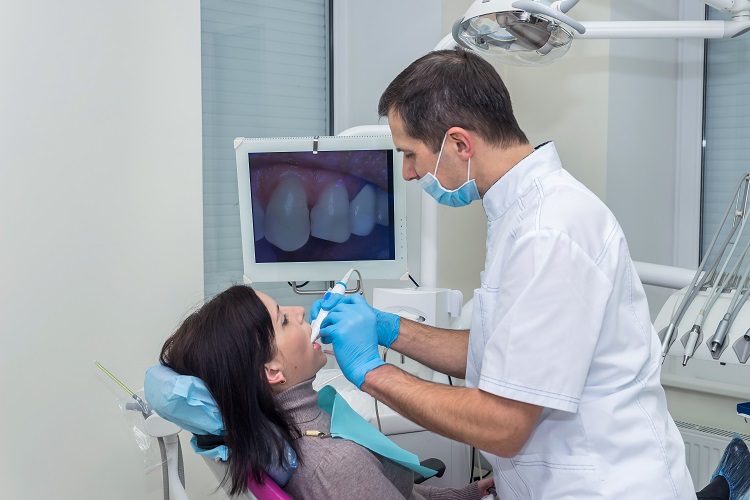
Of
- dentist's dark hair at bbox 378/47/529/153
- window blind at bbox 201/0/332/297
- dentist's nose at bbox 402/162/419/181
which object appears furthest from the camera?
window blind at bbox 201/0/332/297

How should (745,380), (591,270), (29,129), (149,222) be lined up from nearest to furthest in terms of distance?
(591,270) → (29,129) → (149,222) → (745,380)

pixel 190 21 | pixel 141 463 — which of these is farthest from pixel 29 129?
pixel 141 463

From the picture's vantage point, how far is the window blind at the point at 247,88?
253cm

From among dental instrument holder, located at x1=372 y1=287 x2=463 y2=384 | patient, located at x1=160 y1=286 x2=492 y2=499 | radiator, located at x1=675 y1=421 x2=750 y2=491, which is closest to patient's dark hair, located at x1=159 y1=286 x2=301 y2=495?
patient, located at x1=160 y1=286 x2=492 y2=499

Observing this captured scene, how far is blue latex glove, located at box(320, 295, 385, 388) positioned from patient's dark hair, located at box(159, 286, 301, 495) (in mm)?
137

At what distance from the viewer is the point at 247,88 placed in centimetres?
263

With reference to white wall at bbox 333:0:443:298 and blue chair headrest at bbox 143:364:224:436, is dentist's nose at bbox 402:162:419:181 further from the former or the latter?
white wall at bbox 333:0:443:298

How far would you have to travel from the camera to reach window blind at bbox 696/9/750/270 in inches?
103

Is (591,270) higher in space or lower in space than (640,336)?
higher

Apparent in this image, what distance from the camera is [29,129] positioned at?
1855mm

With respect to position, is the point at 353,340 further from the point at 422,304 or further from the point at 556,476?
the point at 422,304

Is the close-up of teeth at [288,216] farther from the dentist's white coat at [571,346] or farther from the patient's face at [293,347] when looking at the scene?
the dentist's white coat at [571,346]

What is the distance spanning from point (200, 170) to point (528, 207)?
1.21m

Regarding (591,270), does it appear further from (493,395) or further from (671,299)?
(671,299)
